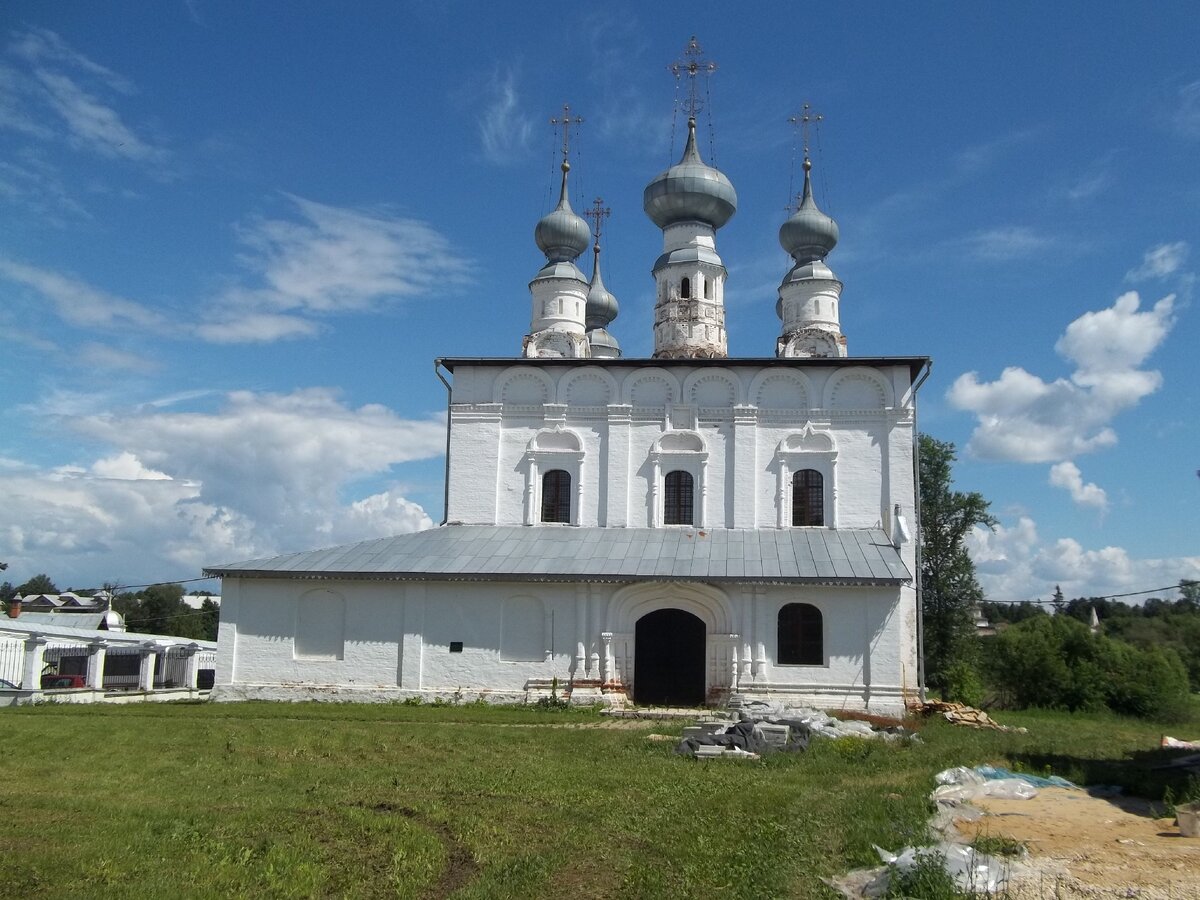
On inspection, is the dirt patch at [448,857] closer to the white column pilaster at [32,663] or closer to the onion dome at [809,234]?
the white column pilaster at [32,663]

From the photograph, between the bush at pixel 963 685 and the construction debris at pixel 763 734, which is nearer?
the construction debris at pixel 763 734

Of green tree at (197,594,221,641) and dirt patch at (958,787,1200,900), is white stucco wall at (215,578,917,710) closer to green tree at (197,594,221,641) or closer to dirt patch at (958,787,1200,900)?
dirt patch at (958,787,1200,900)

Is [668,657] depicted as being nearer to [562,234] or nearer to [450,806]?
[450,806]

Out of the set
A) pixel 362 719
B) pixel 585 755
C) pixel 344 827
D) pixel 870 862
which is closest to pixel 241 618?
pixel 362 719

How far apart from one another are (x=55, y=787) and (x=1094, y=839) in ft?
29.6

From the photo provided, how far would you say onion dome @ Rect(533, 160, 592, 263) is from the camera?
2980 cm

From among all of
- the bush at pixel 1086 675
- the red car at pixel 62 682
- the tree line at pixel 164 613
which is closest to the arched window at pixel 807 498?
the bush at pixel 1086 675

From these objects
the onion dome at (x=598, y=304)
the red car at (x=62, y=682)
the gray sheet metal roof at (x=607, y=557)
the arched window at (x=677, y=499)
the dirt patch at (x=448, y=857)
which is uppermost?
the onion dome at (x=598, y=304)

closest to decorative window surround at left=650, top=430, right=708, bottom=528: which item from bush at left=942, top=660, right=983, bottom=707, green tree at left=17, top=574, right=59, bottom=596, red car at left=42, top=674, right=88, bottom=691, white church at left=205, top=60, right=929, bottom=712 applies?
white church at left=205, top=60, right=929, bottom=712

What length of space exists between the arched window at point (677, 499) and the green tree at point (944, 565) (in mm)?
11750

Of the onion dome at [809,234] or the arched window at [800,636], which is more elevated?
the onion dome at [809,234]

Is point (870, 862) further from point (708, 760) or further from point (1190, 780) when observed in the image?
point (708, 760)

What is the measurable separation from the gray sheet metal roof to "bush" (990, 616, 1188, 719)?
7.21m

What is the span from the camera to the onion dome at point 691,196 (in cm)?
2666
